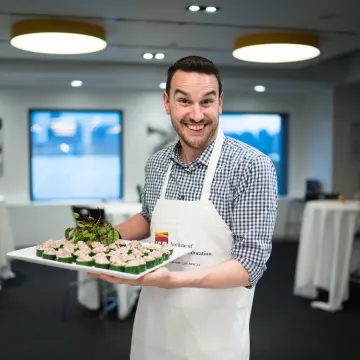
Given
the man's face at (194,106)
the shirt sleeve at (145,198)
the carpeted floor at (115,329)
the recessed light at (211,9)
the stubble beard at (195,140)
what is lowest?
the carpeted floor at (115,329)

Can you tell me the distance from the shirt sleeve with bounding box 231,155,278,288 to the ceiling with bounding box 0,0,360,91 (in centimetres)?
235

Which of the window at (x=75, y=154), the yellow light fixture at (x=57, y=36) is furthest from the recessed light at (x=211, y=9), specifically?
the window at (x=75, y=154)

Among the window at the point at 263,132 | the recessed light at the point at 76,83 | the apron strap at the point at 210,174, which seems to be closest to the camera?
Result: the apron strap at the point at 210,174

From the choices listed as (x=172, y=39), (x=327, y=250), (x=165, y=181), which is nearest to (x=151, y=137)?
(x=172, y=39)

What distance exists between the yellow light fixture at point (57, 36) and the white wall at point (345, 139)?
152 inches

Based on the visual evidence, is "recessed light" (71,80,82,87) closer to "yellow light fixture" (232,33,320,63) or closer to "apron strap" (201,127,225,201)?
"yellow light fixture" (232,33,320,63)

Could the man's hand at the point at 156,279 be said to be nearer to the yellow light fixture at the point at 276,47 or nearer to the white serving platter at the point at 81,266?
the white serving platter at the point at 81,266

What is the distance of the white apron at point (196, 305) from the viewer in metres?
1.45

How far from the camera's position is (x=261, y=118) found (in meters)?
7.34

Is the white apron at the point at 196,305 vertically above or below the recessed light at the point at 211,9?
below

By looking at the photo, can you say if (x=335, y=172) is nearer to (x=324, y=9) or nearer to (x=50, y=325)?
(x=324, y=9)

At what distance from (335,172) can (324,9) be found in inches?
139

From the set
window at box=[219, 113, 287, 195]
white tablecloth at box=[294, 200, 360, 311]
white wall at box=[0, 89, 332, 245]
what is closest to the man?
white tablecloth at box=[294, 200, 360, 311]

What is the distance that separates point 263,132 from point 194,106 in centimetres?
617
